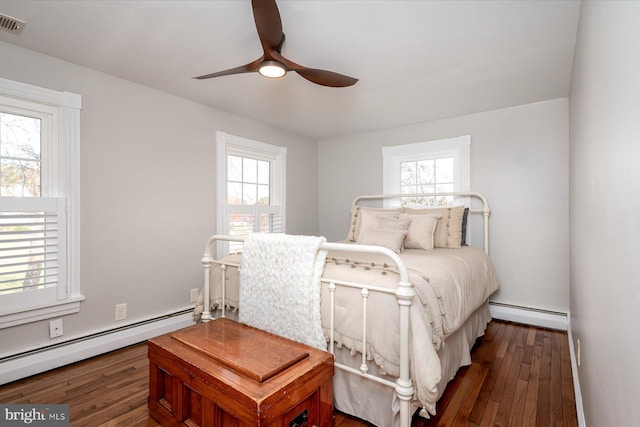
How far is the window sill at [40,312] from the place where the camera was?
2.04 meters

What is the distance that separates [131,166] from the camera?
2.64 metres

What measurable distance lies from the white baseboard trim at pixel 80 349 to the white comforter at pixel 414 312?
111cm

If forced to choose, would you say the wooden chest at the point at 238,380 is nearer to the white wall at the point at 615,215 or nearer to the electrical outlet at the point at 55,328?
the white wall at the point at 615,215

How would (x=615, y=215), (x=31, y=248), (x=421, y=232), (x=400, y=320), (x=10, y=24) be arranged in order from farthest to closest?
1. (x=421, y=232)
2. (x=31, y=248)
3. (x=10, y=24)
4. (x=400, y=320)
5. (x=615, y=215)

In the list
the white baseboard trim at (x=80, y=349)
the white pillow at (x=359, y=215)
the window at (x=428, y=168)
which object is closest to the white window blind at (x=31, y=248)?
the white baseboard trim at (x=80, y=349)

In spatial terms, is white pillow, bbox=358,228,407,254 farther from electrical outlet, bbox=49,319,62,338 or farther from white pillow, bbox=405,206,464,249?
electrical outlet, bbox=49,319,62,338

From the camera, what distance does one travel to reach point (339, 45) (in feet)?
6.63

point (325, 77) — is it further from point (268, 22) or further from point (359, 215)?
point (359, 215)

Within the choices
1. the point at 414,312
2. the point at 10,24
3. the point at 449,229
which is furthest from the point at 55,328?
the point at 449,229

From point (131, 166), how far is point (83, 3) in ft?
4.11

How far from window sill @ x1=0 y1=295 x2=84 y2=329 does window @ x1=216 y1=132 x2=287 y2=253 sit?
128 cm

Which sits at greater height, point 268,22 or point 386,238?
point 268,22

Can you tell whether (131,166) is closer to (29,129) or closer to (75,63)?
(29,129)

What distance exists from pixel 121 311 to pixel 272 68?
2.28 meters
